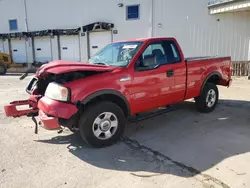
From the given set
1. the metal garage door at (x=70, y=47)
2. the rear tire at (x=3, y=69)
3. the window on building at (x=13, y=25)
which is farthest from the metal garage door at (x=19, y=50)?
the rear tire at (x=3, y=69)

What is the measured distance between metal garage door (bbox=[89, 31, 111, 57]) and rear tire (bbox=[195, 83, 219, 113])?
12.0 m

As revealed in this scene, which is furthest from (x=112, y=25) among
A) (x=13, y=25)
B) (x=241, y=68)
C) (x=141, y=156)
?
(x=141, y=156)

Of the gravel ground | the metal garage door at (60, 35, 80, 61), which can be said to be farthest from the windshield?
the metal garage door at (60, 35, 80, 61)

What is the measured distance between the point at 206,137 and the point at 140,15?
496 inches

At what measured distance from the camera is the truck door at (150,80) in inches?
172

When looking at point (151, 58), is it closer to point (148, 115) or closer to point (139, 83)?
point (139, 83)

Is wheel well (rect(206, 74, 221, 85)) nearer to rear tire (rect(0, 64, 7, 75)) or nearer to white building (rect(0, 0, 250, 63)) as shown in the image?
white building (rect(0, 0, 250, 63))

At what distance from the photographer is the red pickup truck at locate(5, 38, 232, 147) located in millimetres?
3768

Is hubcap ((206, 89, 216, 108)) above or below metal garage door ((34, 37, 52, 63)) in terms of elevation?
below

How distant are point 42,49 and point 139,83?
17581 millimetres

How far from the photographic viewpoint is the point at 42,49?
1995 cm

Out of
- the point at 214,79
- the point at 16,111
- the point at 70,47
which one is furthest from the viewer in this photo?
the point at 70,47

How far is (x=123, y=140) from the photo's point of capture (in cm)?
443

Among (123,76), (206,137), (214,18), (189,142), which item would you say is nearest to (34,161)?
(123,76)
